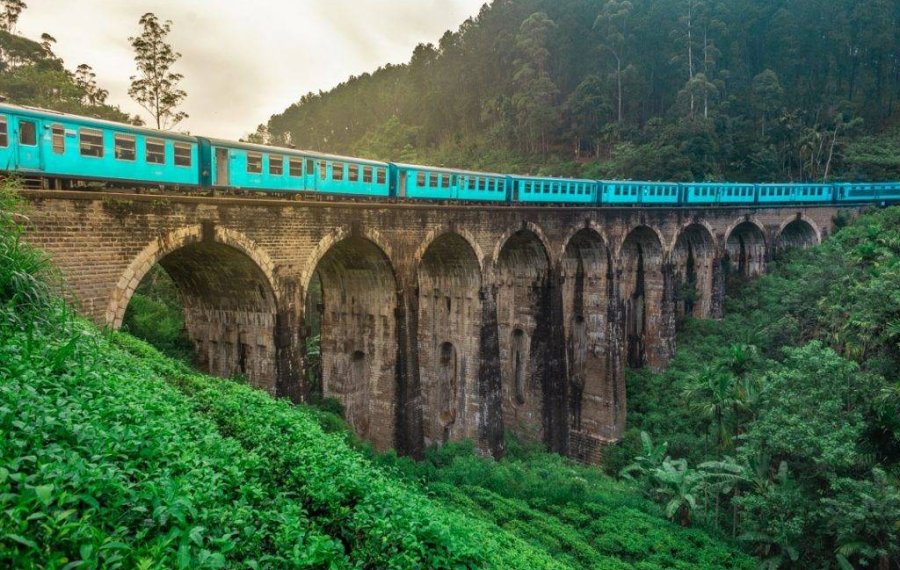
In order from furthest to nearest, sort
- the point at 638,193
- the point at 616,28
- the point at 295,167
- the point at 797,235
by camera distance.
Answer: the point at 616,28 → the point at 797,235 → the point at 638,193 → the point at 295,167

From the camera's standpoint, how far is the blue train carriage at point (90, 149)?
369 inches

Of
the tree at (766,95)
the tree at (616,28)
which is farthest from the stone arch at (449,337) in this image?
the tree at (616,28)

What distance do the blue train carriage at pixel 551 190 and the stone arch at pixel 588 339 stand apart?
A: 6.74 ft

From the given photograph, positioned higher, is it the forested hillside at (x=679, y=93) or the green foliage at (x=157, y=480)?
the forested hillside at (x=679, y=93)

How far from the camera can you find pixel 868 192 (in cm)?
3878

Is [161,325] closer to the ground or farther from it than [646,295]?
closer to the ground

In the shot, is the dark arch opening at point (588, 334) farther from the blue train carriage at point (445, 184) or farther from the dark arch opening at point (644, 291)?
the blue train carriage at point (445, 184)

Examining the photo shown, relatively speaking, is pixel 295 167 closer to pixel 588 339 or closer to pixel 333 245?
pixel 333 245

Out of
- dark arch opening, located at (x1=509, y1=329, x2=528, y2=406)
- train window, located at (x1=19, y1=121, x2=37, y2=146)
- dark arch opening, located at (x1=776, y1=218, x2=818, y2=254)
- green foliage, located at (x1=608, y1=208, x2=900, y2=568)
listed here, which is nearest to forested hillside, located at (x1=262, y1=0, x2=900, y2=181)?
dark arch opening, located at (x1=776, y1=218, x2=818, y2=254)

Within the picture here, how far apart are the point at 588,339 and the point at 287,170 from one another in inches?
707

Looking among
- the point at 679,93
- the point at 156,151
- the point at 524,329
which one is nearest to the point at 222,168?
A: the point at 156,151

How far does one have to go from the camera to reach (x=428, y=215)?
18.1 m

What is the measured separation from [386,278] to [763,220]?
1083 inches

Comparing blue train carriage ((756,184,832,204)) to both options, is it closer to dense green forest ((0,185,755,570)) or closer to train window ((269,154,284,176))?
train window ((269,154,284,176))
